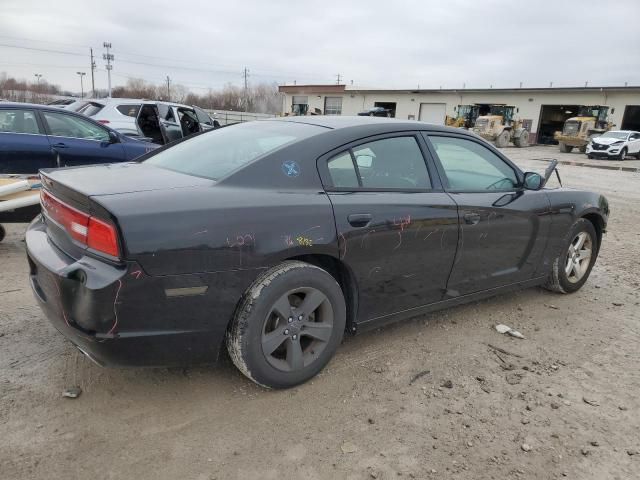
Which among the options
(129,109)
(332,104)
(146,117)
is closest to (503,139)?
(332,104)

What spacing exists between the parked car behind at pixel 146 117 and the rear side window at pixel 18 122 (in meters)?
3.58

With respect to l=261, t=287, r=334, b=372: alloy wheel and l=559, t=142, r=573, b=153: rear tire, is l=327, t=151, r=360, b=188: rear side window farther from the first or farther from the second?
l=559, t=142, r=573, b=153: rear tire

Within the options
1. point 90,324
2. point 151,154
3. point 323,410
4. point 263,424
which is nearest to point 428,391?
point 323,410

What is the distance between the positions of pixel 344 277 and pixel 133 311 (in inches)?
48.1

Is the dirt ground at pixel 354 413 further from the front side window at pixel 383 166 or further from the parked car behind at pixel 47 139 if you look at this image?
the parked car behind at pixel 47 139

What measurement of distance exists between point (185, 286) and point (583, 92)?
40.3 m

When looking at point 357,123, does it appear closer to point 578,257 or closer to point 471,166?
Result: point 471,166

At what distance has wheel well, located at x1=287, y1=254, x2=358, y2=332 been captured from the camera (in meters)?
2.90

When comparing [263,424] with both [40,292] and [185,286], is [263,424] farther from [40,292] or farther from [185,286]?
[40,292]

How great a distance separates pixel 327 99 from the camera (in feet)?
176

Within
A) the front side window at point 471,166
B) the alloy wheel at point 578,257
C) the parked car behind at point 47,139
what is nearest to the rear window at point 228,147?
the front side window at point 471,166

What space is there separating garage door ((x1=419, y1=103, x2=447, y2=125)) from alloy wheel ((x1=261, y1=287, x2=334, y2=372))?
43.4 meters

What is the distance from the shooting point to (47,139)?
22.6 feet

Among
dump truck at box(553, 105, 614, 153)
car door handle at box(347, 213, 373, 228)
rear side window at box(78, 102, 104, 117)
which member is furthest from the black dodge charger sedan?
dump truck at box(553, 105, 614, 153)
